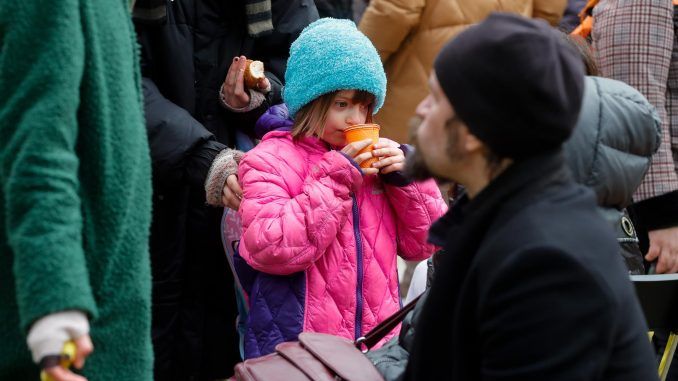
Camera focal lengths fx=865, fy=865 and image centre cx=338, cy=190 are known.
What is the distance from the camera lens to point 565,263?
60.2 inches

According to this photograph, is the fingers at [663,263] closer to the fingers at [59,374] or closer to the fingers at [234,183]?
the fingers at [234,183]

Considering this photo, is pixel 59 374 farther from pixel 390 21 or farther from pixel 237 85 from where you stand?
pixel 390 21

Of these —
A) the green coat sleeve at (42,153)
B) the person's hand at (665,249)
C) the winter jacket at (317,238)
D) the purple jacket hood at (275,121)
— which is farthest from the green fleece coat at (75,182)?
the person's hand at (665,249)

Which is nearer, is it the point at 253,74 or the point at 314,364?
the point at 314,364

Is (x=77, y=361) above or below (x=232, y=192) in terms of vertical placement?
above

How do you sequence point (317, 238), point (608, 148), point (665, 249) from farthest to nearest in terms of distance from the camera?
1. point (665, 249)
2. point (317, 238)
3. point (608, 148)

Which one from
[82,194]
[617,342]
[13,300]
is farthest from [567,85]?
[13,300]

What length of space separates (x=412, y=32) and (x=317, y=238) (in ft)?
6.06

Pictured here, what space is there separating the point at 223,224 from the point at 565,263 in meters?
1.74

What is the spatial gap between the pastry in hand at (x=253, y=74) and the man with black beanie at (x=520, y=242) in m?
1.39

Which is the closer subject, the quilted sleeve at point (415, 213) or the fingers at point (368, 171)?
the fingers at point (368, 171)

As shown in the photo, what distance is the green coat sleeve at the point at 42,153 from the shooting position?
1.54 metres

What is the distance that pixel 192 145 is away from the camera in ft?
9.41

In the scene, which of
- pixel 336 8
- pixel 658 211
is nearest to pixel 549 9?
pixel 336 8
